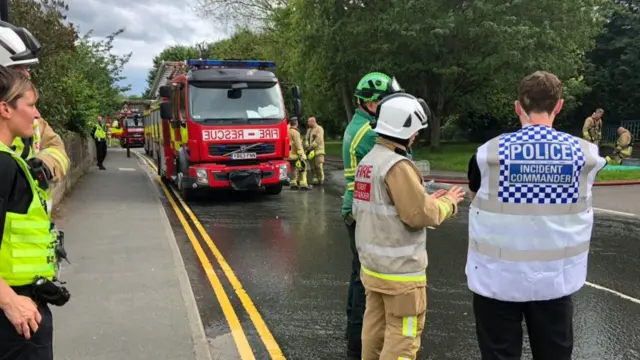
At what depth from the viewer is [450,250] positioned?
25.9 feet

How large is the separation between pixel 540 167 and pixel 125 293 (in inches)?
172

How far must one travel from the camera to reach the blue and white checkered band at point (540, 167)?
2760 millimetres

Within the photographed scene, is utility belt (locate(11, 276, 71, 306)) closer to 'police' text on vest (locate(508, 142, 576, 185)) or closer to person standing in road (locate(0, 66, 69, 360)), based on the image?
person standing in road (locate(0, 66, 69, 360))

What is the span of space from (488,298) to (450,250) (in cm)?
503

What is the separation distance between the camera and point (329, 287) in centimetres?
614

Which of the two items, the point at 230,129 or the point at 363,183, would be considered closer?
the point at 363,183

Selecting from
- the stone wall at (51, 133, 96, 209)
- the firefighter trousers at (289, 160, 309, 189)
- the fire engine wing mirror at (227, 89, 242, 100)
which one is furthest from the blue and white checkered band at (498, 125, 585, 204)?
the firefighter trousers at (289, 160, 309, 189)

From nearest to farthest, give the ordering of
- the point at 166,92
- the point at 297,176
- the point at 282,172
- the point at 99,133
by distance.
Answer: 1. the point at 282,172
2. the point at 166,92
3. the point at 297,176
4. the point at 99,133

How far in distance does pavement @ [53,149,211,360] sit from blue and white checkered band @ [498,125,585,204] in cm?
262

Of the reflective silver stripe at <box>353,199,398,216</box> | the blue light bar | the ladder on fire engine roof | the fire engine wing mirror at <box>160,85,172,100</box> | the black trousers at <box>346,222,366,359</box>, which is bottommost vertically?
the black trousers at <box>346,222,366,359</box>

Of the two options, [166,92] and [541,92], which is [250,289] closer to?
[541,92]

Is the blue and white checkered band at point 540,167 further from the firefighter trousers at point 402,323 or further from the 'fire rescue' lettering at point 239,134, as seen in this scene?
the 'fire rescue' lettering at point 239,134

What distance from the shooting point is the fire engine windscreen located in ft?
39.3

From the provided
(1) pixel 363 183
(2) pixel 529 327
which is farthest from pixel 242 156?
(2) pixel 529 327
